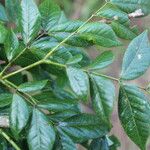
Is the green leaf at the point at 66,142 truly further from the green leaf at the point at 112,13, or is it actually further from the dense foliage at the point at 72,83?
the green leaf at the point at 112,13

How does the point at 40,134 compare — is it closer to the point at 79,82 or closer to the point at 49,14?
the point at 79,82

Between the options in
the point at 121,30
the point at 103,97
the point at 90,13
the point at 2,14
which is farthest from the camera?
the point at 90,13

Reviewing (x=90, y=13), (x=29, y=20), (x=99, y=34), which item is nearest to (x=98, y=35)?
(x=99, y=34)

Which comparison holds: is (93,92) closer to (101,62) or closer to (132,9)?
(101,62)

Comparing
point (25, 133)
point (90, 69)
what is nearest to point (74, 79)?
point (90, 69)

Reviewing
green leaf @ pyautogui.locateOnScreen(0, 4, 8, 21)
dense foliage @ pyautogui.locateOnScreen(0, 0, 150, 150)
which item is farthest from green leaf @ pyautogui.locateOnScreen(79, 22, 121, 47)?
green leaf @ pyautogui.locateOnScreen(0, 4, 8, 21)

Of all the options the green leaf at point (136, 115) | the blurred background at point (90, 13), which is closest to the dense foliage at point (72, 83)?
the green leaf at point (136, 115)

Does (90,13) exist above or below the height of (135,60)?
below
